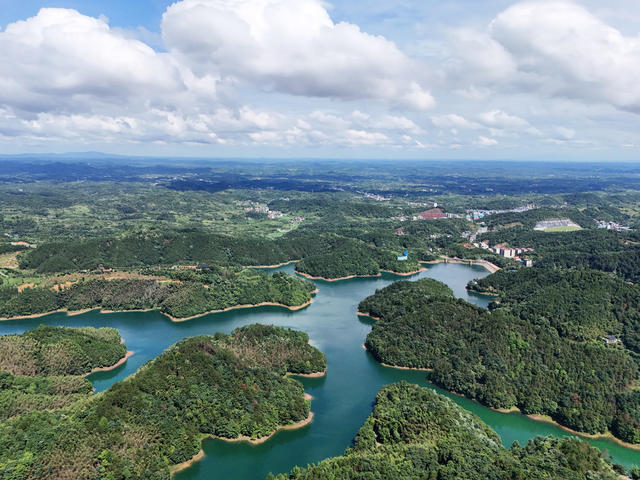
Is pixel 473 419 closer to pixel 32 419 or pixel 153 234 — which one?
pixel 32 419

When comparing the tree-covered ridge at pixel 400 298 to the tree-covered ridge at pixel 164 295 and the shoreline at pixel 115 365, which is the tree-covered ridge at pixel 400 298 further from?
the shoreline at pixel 115 365

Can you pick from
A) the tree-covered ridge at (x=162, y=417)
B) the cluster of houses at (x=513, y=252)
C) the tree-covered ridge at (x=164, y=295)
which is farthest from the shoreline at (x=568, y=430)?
the cluster of houses at (x=513, y=252)

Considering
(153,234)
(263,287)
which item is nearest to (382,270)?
(263,287)

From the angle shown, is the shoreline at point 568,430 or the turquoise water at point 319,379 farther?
the shoreline at point 568,430

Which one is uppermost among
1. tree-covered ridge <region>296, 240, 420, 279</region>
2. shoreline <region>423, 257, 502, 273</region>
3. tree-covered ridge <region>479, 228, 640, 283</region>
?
tree-covered ridge <region>479, 228, 640, 283</region>

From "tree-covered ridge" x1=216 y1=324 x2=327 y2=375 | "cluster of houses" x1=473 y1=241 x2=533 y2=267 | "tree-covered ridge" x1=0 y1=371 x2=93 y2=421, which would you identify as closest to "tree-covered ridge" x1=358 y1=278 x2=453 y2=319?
"tree-covered ridge" x1=216 y1=324 x2=327 y2=375

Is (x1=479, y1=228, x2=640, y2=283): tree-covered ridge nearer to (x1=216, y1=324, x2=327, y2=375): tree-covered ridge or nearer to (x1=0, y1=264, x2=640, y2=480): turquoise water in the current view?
(x1=0, y1=264, x2=640, y2=480): turquoise water

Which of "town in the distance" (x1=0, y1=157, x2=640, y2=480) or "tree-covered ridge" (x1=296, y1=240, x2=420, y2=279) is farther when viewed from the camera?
"tree-covered ridge" (x1=296, y1=240, x2=420, y2=279)

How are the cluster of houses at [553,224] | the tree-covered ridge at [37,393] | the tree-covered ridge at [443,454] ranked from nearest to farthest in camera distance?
the tree-covered ridge at [443,454]
the tree-covered ridge at [37,393]
the cluster of houses at [553,224]
